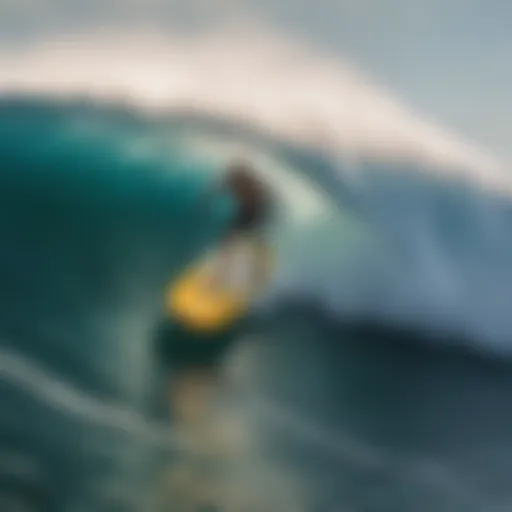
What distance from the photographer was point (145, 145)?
1.01 meters

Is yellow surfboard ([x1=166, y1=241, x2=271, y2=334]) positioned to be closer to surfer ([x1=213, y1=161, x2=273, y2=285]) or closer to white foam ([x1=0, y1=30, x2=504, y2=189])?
surfer ([x1=213, y1=161, x2=273, y2=285])

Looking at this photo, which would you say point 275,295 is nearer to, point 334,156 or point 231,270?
point 231,270

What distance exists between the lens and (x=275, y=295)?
3.32ft

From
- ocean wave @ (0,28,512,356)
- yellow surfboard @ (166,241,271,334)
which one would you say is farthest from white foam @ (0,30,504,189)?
yellow surfboard @ (166,241,271,334)

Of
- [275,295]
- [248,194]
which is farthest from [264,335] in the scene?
[248,194]

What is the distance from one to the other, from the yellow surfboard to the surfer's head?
0.03 meters

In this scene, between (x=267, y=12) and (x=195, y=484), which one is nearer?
(x=195, y=484)

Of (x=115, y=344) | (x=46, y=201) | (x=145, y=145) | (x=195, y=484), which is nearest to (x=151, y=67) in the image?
(x=145, y=145)

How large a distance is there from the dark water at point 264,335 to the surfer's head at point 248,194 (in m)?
0.02

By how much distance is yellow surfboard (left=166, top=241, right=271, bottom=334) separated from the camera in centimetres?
99

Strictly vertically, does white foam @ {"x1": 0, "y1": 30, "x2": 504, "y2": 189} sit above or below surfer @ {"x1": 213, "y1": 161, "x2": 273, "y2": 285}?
above

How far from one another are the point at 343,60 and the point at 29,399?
546 millimetres

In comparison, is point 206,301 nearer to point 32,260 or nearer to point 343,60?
point 32,260

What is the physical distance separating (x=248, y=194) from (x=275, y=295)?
123 mm
